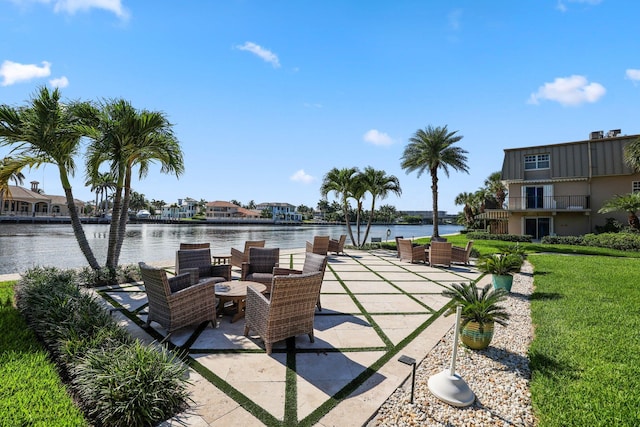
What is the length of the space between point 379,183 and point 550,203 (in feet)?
38.5

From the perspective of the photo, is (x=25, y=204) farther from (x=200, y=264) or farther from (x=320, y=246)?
(x=200, y=264)

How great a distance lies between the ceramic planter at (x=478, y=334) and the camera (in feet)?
11.4

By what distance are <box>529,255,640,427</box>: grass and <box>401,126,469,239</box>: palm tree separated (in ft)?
39.3

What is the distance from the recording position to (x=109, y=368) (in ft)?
7.95

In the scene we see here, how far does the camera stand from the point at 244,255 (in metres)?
7.79

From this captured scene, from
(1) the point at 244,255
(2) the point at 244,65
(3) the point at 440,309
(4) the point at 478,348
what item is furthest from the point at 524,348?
(2) the point at 244,65

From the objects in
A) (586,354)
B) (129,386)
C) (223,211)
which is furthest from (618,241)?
(223,211)

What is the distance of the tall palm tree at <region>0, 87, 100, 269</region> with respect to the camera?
612 cm

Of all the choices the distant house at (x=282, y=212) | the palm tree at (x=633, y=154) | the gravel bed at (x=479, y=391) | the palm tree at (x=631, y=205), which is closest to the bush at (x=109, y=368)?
the gravel bed at (x=479, y=391)

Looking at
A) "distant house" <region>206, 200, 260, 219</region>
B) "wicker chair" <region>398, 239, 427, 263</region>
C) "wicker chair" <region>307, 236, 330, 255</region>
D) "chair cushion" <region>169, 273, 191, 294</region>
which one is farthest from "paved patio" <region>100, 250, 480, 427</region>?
"distant house" <region>206, 200, 260, 219</region>

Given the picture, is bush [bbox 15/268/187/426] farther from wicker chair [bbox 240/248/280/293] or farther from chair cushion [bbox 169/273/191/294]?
wicker chair [bbox 240/248/280/293]

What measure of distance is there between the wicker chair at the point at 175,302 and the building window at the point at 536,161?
893 inches

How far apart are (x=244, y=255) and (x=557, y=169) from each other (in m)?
20.9

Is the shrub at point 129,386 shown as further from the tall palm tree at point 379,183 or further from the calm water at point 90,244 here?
the tall palm tree at point 379,183
